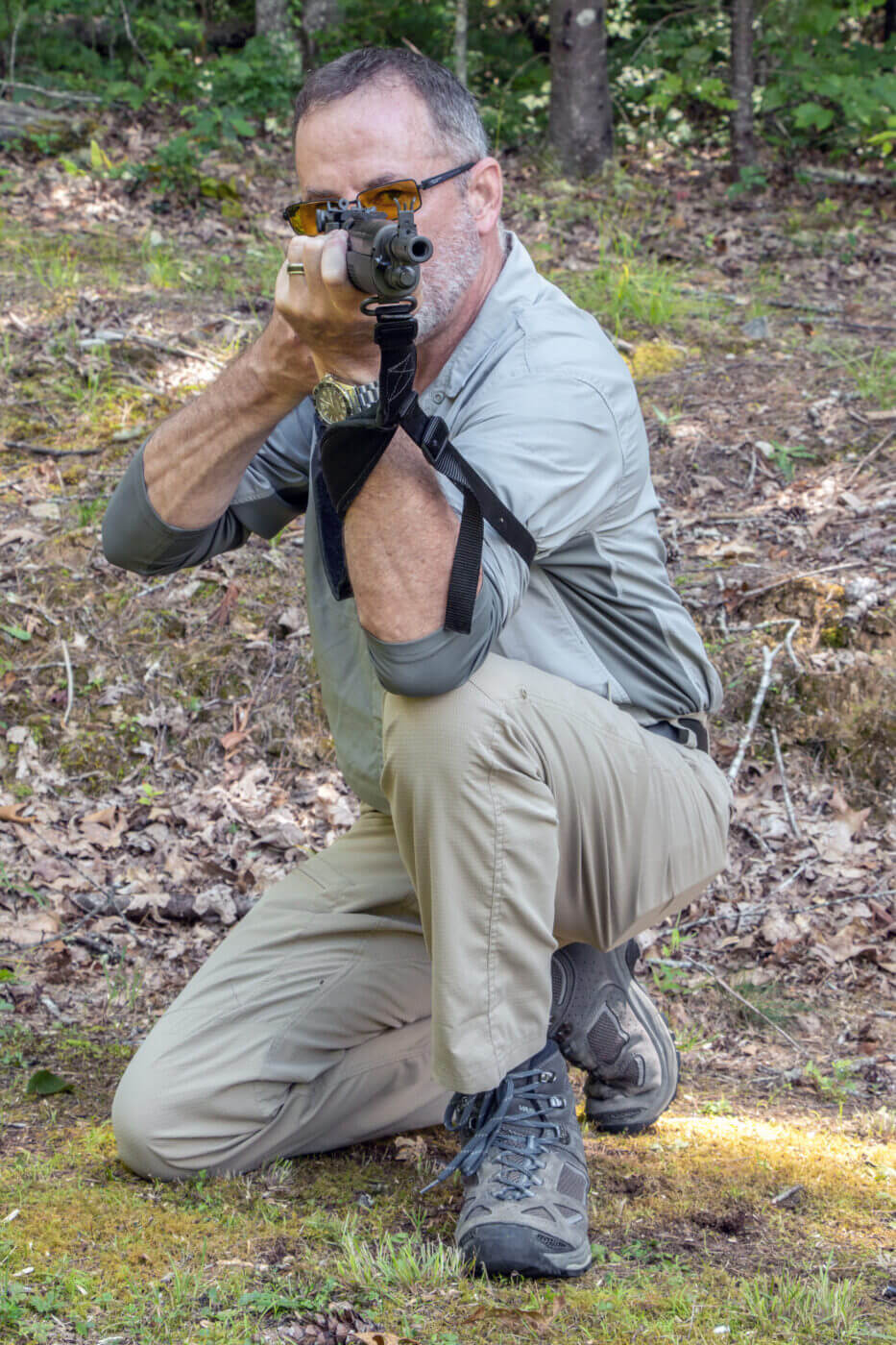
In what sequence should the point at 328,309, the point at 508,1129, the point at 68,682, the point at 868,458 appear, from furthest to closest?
the point at 868,458 → the point at 68,682 → the point at 508,1129 → the point at 328,309

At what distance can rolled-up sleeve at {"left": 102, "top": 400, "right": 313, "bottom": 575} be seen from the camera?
97.3 inches

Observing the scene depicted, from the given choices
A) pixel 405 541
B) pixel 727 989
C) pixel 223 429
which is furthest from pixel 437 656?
pixel 727 989

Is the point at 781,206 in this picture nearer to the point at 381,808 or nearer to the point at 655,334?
the point at 655,334

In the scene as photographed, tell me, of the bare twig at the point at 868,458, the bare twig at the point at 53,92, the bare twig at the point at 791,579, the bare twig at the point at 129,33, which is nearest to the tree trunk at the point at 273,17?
the bare twig at the point at 129,33

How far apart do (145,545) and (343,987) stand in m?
1.00

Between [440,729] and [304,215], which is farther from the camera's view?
[304,215]

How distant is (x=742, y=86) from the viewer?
754cm

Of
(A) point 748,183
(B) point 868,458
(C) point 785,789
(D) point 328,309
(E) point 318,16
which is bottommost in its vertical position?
(C) point 785,789

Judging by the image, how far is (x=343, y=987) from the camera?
2455 millimetres

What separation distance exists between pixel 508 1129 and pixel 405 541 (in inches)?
41.4

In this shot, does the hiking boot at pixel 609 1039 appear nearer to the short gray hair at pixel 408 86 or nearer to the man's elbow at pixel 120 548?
the man's elbow at pixel 120 548

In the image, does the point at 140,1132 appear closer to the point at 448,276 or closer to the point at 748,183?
the point at 448,276

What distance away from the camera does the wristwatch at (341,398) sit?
1.92m

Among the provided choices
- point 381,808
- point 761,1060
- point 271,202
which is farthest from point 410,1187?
point 271,202
